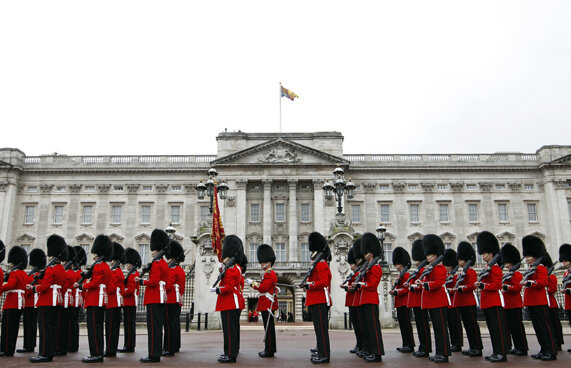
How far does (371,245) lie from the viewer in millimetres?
10531

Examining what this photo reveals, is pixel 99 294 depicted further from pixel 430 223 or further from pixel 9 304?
pixel 430 223

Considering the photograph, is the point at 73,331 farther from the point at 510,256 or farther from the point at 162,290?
the point at 510,256

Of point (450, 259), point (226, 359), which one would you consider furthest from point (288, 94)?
point (226, 359)

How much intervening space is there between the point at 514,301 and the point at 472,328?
3.42ft

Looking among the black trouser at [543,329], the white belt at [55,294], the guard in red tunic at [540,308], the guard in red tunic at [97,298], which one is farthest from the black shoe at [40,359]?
the black trouser at [543,329]

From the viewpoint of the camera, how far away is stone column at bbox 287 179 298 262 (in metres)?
50.7

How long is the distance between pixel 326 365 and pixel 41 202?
5153 cm

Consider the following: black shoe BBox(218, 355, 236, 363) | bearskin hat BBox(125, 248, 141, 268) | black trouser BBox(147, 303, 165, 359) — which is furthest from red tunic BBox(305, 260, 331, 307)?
bearskin hat BBox(125, 248, 141, 268)

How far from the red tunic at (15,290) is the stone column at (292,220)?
130ft

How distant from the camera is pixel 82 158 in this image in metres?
55.6

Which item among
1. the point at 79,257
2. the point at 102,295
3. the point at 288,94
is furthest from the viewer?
the point at 288,94

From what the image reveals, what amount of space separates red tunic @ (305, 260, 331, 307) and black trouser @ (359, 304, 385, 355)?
0.76 metres

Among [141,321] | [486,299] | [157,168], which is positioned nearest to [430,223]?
[157,168]

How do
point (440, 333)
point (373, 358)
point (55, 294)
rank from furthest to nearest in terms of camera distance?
1. point (55, 294)
2. point (440, 333)
3. point (373, 358)
